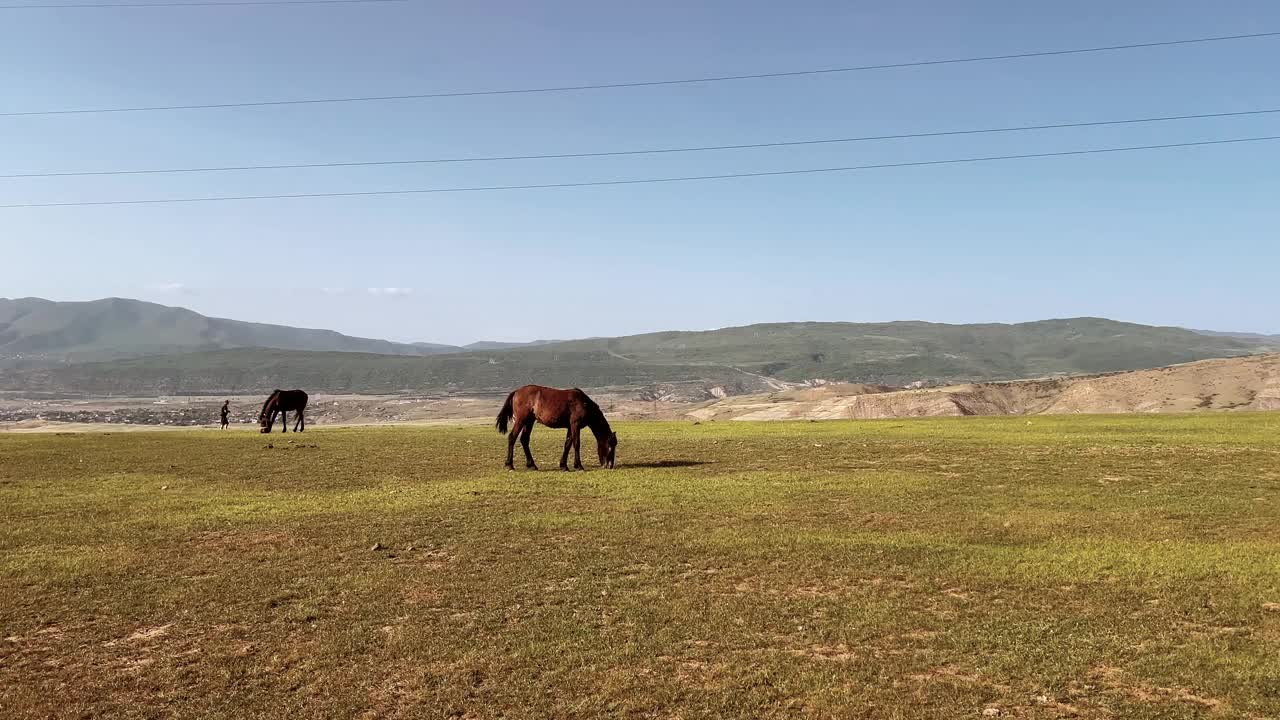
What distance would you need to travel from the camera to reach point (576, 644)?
9.00m

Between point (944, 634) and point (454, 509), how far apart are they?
11624 mm

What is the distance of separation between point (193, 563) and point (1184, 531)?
17.7 metres

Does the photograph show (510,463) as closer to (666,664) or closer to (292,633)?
(292,633)

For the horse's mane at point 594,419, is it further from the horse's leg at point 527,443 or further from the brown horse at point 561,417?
the horse's leg at point 527,443

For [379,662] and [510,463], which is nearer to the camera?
[379,662]

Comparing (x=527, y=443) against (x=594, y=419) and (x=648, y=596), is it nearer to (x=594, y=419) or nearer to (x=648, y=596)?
(x=594, y=419)

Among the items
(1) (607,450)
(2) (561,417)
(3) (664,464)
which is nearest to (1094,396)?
(3) (664,464)

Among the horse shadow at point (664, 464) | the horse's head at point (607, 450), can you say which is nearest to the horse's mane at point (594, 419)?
the horse's head at point (607, 450)

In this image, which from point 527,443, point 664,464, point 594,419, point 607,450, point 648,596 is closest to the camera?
point 648,596

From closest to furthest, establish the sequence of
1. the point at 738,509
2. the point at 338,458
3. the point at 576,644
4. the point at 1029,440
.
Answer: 1. the point at 576,644
2. the point at 738,509
3. the point at 338,458
4. the point at 1029,440

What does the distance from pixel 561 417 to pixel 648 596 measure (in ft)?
46.7

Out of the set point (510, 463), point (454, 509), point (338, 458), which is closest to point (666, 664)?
point (454, 509)

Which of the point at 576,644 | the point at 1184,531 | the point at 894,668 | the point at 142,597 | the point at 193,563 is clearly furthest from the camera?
the point at 1184,531

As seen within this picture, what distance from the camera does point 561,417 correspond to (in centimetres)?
2472
